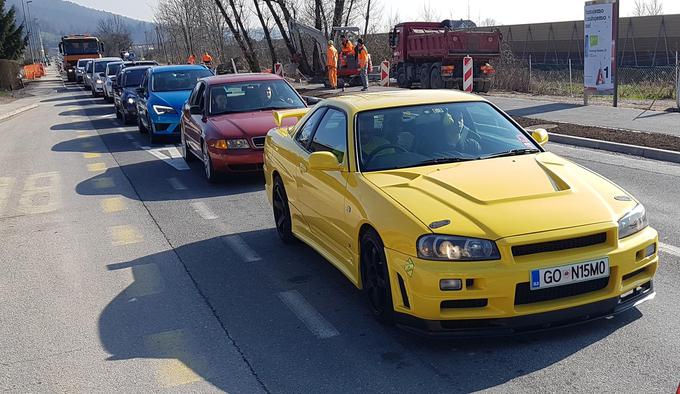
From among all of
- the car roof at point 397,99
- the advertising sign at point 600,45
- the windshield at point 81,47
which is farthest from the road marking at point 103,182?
the windshield at point 81,47

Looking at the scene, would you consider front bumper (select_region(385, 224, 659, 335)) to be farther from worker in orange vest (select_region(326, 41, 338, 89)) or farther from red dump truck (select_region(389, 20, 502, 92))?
worker in orange vest (select_region(326, 41, 338, 89))

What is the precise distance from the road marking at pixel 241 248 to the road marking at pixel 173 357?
6.09 ft

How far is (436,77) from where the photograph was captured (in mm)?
28672

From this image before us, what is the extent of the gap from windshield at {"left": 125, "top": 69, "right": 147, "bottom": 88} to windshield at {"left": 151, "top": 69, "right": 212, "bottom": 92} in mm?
5093

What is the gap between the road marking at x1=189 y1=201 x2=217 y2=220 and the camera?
30.0ft

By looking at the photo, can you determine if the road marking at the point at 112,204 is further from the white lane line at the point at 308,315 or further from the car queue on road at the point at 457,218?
the white lane line at the point at 308,315

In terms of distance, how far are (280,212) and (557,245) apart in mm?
3635

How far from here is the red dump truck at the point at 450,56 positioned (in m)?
27.6

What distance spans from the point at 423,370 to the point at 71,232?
561cm

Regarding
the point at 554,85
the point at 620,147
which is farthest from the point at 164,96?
the point at 554,85

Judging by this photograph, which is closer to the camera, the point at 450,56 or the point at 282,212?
the point at 282,212

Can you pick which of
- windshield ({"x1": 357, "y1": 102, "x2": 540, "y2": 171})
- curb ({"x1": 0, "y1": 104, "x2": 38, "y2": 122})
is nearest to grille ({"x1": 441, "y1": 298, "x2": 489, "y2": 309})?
windshield ({"x1": 357, "y1": 102, "x2": 540, "y2": 171})

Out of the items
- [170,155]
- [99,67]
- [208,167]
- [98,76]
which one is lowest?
[170,155]

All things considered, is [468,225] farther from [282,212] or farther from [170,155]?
[170,155]
